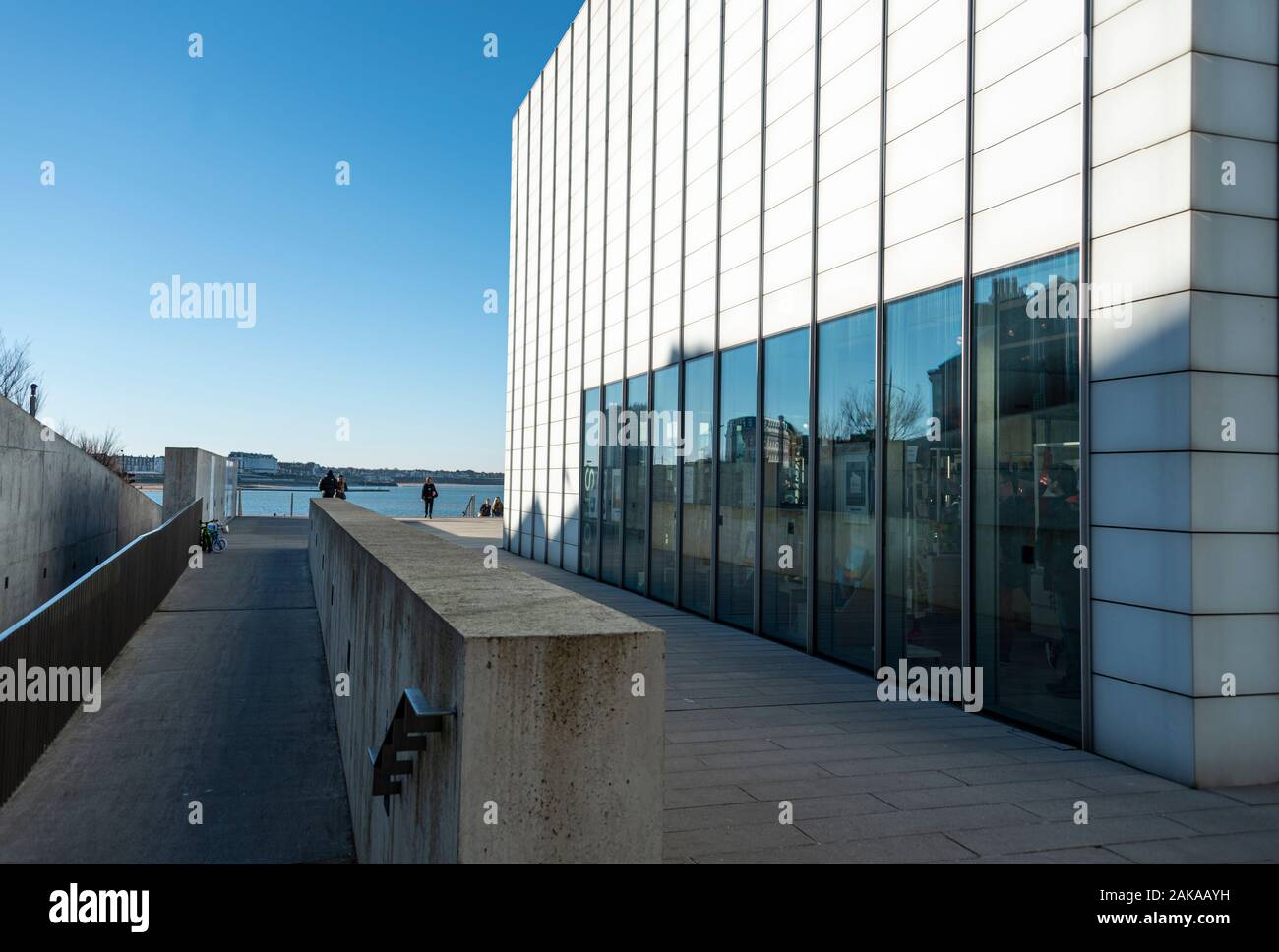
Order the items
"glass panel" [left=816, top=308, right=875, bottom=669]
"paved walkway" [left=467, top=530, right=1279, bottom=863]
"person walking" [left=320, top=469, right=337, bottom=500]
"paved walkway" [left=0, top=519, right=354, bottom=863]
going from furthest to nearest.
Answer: "person walking" [left=320, top=469, right=337, bottom=500] → "glass panel" [left=816, top=308, right=875, bottom=669] → "paved walkway" [left=0, top=519, right=354, bottom=863] → "paved walkway" [left=467, top=530, right=1279, bottom=863]

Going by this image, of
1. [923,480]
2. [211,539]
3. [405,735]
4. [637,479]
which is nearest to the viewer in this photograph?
[405,735]

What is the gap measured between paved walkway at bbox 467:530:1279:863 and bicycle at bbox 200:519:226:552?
70.7ft

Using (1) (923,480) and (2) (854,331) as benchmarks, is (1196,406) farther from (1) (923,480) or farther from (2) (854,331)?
(2) (854,331)

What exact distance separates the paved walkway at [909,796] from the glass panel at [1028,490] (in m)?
0.48

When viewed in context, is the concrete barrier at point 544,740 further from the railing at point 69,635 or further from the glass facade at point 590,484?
the glass facade at point 590,484

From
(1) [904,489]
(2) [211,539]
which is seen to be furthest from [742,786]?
(2) [211,539]

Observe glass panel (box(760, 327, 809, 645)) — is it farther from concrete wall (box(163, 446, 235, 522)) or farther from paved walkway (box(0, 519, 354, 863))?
concrete wall (box(163, 446, 235, 522))

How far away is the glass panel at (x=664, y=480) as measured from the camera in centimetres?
1605

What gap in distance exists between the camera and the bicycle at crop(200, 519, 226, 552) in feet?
86.3

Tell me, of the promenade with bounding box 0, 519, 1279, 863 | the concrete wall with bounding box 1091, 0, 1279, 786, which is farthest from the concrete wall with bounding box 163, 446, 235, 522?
the concrete wall with bounding box 1091, 0, 1279, 786

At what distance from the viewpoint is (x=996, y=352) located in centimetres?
841

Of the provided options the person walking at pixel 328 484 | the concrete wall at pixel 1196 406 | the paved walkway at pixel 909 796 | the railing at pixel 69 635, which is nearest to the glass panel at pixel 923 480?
the paved walkway at pixel 909 796

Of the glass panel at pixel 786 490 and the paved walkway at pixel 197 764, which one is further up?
the glass panel at pixel 786 490

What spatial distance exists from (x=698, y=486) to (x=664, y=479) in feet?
4.77
